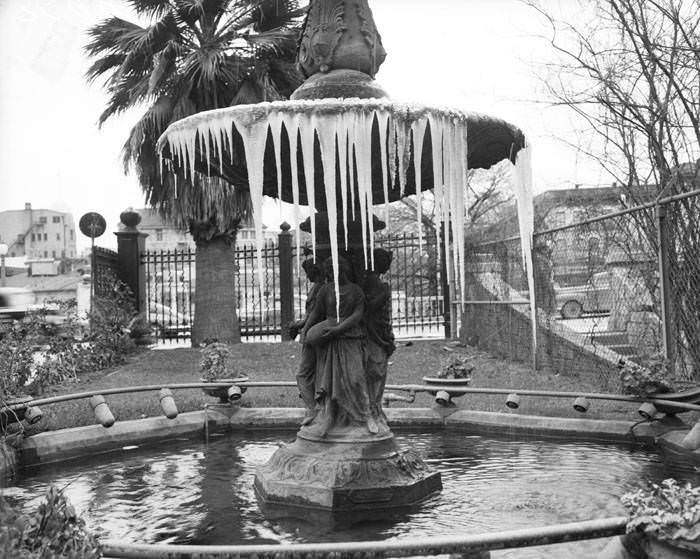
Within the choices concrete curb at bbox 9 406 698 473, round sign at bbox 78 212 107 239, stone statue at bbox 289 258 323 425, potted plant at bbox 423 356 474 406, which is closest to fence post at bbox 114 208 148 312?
round sign at bbox 78 212 107 239

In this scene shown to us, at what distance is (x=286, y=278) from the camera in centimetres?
1730

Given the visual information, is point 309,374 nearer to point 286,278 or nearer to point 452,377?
point 452,377

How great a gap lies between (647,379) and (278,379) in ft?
19.8

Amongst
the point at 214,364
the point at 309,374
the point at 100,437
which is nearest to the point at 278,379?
the point at 214,364

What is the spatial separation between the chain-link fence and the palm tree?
236 inches

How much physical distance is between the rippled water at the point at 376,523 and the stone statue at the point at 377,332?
86cm

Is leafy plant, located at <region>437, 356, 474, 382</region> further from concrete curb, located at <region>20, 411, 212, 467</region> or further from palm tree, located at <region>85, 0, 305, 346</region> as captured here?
palm tree, located at <region>85, 0, 305, 346</region>

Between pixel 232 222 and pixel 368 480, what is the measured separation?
11.5 metres

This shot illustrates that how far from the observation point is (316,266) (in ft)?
17.2

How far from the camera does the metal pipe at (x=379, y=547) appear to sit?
2.48 meters

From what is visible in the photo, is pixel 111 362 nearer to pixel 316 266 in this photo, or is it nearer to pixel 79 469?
pixel 79 469

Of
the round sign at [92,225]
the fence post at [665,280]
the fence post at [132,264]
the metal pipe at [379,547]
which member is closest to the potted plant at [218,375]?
the fence post at [665,280]

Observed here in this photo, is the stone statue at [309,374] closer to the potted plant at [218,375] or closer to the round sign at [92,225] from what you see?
the potted plant at [218,375]

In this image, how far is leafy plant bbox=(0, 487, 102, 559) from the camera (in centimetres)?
219
